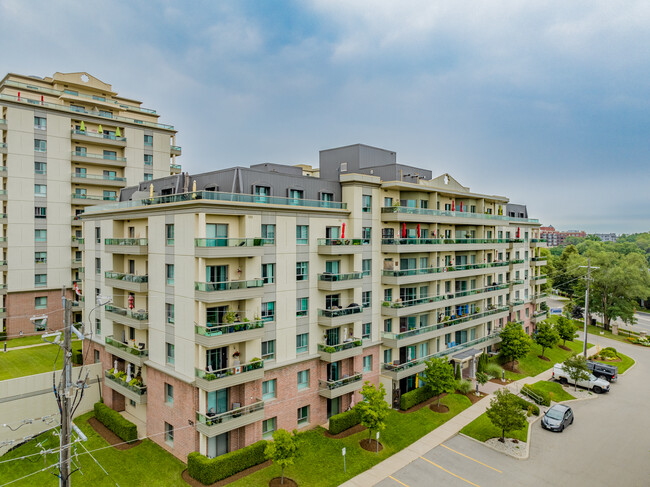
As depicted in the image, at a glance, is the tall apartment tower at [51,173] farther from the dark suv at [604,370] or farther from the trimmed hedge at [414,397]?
the dark suv at [604,370]

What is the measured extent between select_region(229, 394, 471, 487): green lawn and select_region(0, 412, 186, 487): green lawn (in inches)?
197

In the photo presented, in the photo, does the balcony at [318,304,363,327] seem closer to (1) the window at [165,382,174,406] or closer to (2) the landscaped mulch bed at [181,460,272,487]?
(2) the landscaped mulch bed at [181,460,272,487]

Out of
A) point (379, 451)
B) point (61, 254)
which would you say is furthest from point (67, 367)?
point (61, 254)

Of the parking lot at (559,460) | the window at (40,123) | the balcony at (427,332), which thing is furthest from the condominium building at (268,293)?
the window at (40,123)

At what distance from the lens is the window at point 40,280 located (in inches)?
1902

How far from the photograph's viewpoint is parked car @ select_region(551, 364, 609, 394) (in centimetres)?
4262

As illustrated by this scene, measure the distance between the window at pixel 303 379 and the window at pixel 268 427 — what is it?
10.4ft

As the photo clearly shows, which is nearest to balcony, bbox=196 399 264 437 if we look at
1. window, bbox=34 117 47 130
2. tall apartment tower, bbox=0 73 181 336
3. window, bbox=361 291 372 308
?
window, bbox=361 291 372 308


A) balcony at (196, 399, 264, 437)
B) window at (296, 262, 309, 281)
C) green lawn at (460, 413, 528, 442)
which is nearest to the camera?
balcony at (196, 399, 264, 437)

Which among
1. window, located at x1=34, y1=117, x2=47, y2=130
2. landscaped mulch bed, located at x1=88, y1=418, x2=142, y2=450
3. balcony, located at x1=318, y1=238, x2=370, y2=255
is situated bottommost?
landscaped mulch bed, located at x1=88, y1=418, x2=142, y2=450

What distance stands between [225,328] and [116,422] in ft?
43.7

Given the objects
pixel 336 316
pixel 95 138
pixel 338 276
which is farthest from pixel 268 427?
pixel 95 138

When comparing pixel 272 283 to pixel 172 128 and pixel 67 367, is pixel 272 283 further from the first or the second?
pixel 172 128

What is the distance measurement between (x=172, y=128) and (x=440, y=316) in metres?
44.7
